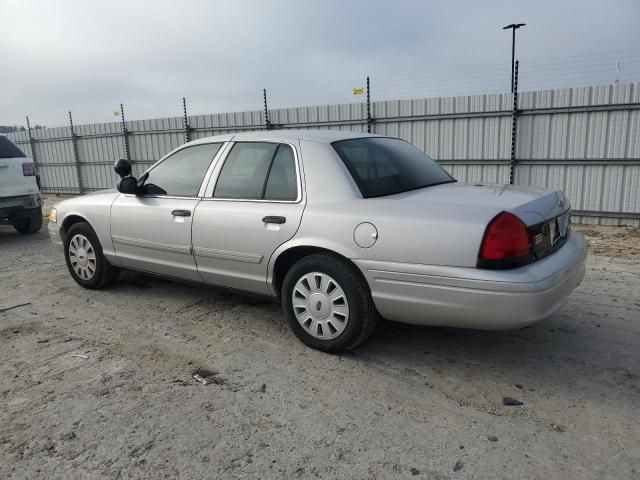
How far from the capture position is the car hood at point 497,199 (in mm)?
2988

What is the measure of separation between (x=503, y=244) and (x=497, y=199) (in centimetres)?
47

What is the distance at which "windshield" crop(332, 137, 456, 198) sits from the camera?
3516mm

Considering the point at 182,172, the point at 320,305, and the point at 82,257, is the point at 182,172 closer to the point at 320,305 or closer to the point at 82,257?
the point at 82,257

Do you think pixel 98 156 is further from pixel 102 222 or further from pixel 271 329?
pixel 271 329

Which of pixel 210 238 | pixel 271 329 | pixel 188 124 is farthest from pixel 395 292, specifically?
pixel 188 124

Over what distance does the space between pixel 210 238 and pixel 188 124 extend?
1063cm

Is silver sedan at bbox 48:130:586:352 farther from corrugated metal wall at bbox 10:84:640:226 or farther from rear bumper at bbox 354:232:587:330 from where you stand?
corrugated metal wall at bbox 10:84:640:226

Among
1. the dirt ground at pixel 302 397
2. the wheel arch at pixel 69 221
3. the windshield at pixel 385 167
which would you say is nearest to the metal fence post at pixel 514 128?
the dirt ground at pixel 302 397

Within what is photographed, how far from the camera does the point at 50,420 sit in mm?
2773

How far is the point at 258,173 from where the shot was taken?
3.88 metres

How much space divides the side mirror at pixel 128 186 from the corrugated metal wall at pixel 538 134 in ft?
22.9

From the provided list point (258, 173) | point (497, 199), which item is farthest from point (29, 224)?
point (497, 199)

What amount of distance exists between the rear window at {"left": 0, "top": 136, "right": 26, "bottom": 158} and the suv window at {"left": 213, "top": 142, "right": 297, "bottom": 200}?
6064 millimetres

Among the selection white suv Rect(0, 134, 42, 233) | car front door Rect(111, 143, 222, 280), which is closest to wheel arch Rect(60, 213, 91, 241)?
car front door Rect(111, 143, 222, 280)
